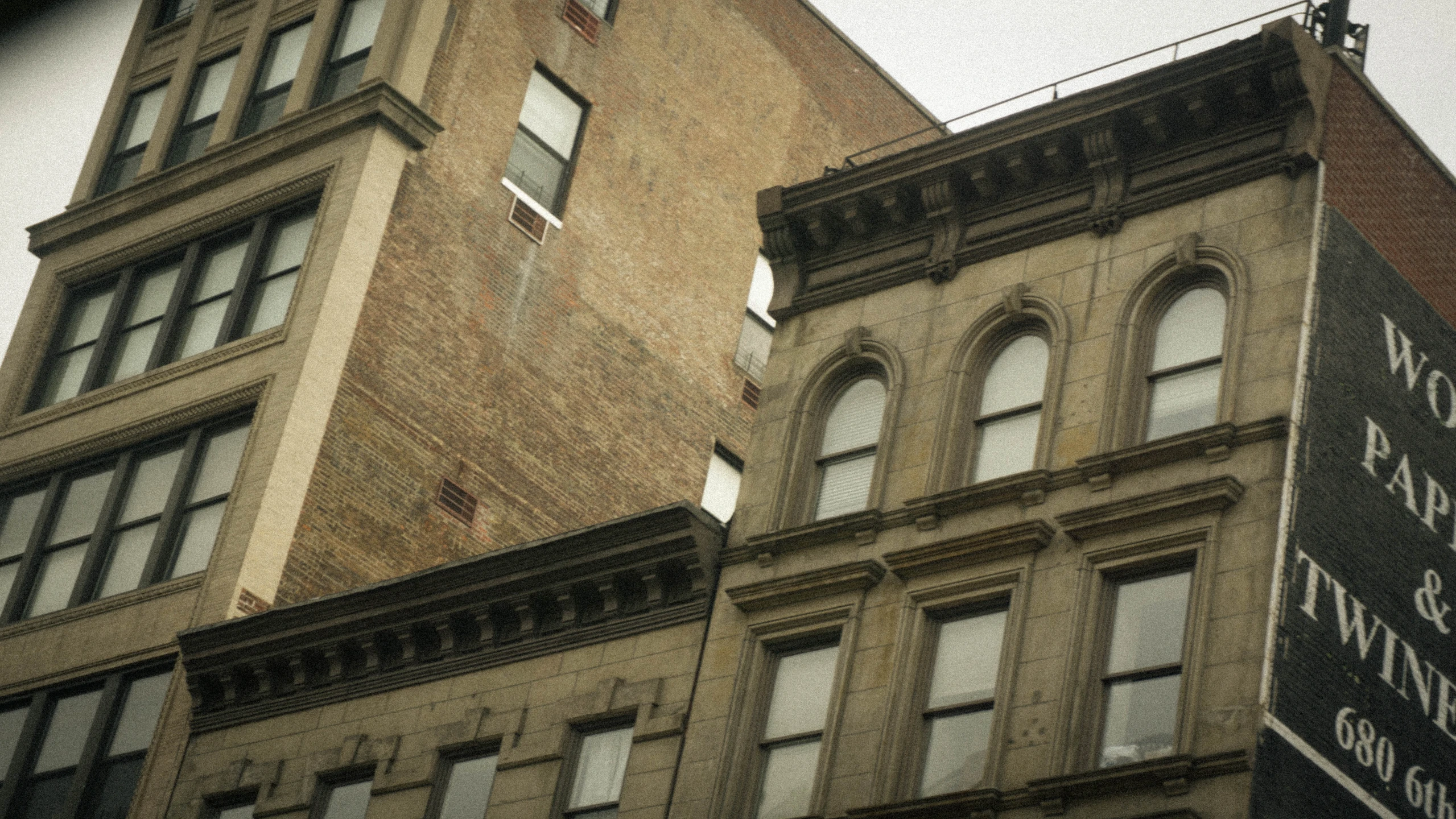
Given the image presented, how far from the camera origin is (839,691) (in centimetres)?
1989

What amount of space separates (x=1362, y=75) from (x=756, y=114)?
20.9 metres

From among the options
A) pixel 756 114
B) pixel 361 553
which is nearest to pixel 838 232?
pixel 361 553

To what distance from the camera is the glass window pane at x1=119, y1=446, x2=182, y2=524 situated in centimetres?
3108

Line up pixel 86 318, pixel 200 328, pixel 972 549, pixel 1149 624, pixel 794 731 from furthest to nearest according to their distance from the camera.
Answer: pixel 86 318, pixel 200 328, pixel 794 731, pixel 972 549, pixel 1149 624

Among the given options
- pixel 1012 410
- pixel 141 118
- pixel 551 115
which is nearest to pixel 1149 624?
pixel 1012 410

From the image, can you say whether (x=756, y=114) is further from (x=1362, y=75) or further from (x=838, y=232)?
(x=1362, y=75)

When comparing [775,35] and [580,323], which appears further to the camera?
[775,35]

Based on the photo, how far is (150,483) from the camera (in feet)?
103

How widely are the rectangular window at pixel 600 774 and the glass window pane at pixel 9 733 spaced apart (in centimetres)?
1236

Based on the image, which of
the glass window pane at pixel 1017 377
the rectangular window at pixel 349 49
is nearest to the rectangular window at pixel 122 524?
the rectangular window at pixel 349 49

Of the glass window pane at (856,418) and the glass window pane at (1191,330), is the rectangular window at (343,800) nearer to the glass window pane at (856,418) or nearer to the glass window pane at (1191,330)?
the glass window pane at (856,418)

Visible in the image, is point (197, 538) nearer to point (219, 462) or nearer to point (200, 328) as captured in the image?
point (219, 462)

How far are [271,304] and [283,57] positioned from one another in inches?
244

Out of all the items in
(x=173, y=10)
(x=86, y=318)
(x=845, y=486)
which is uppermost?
(x=173, y=10)
